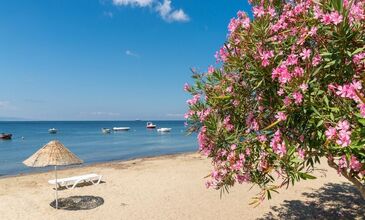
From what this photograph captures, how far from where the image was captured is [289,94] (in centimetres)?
421

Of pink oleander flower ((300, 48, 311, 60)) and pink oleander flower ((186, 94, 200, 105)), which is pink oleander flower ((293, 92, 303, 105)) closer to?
pink oleander flower ((300, 48, 311, 60))

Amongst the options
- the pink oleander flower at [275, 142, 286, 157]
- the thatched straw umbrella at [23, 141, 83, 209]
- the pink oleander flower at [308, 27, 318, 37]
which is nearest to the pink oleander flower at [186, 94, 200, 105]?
the pink oleander flower at [275, 142, 286, 157]

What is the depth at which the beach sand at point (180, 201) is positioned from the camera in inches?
435

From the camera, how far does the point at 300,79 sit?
13.5 ft

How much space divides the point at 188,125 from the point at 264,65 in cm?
240

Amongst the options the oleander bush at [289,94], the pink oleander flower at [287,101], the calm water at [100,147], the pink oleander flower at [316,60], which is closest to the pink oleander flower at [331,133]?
the oleander bush at [289,94]

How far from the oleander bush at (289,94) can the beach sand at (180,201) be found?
571 cm

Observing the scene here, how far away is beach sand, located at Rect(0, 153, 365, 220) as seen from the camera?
36.2 ft

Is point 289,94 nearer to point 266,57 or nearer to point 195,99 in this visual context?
point 266,57

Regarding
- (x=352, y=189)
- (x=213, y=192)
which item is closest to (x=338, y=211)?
(x=352, y=189)

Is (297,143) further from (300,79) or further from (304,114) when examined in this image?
(300,79)

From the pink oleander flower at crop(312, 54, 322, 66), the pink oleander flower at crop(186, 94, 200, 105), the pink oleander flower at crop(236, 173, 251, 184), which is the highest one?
the pink oleander flower at crop(312, 54, 322, 66)

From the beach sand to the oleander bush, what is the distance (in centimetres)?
571

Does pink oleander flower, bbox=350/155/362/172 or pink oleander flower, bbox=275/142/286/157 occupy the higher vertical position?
pink oleander flower, bbox=275/142/286/157
